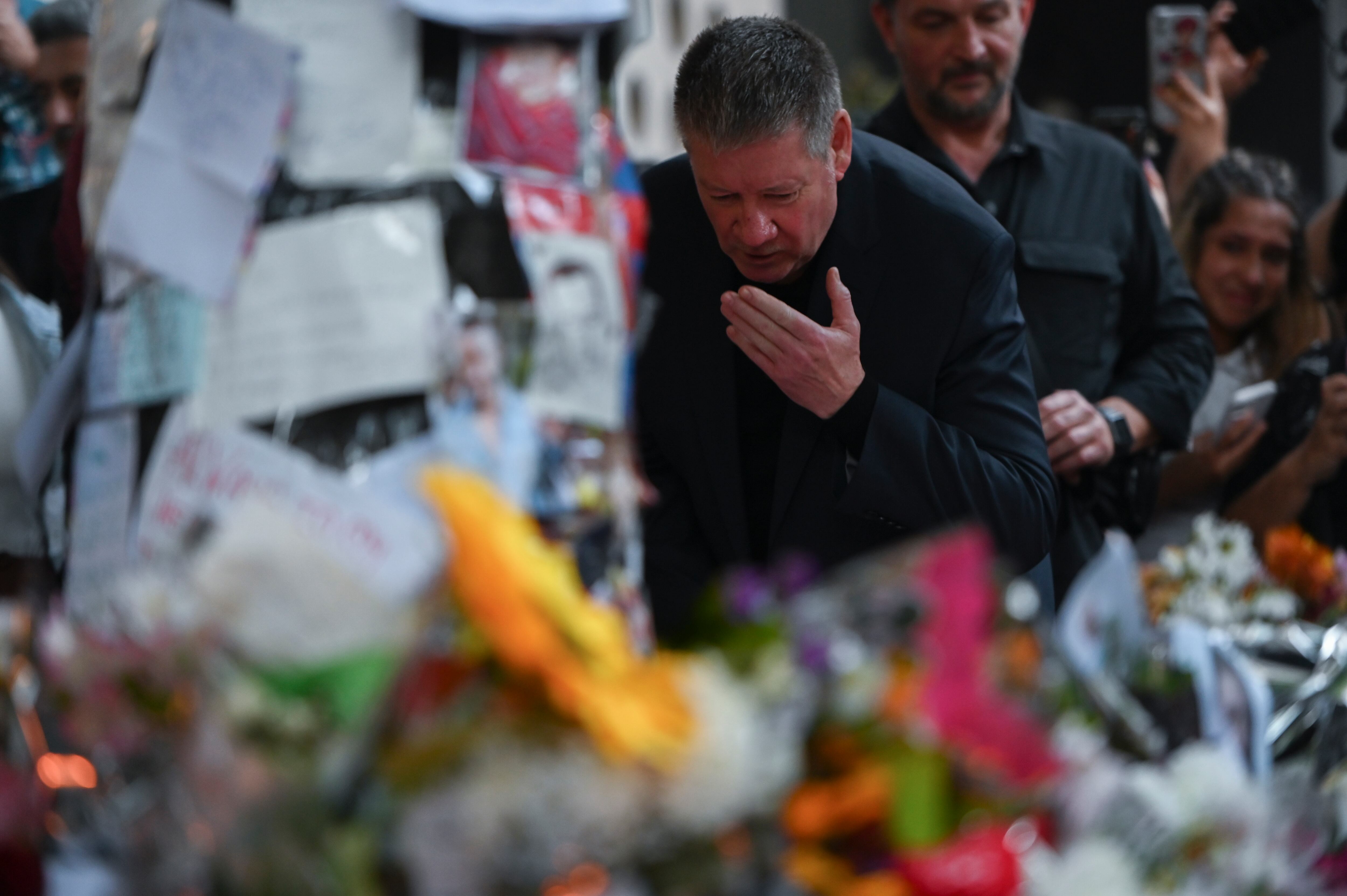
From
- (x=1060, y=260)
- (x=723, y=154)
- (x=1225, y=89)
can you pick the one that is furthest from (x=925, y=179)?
(x=1225, y=89)

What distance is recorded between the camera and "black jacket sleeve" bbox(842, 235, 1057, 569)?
1923 mm

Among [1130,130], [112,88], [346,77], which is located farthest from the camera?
[1130,130]

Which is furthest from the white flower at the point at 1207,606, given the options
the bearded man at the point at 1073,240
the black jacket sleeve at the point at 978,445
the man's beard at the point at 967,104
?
the man's beard at the point at 967,104

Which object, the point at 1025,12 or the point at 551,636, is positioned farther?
the point at 1025,12

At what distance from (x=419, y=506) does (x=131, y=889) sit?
11.1 inches

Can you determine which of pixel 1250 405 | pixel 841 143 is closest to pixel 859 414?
pixel 841 143

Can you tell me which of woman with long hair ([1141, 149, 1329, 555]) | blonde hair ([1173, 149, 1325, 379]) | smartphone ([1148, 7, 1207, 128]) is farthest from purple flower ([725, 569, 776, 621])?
smartphone ([1148, 7, 1207, 128])

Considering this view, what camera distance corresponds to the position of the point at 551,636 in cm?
79

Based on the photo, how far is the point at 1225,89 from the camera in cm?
403

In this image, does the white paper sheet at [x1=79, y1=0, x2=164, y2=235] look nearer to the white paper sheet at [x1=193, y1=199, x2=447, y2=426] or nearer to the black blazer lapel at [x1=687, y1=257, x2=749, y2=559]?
the white paper sheet at [x1=193, y1=199, x2=447, y2=426]

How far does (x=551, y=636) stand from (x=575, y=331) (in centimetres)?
32

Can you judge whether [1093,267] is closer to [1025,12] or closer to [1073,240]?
[1073,240]

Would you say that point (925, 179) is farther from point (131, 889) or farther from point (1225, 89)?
point (1225, 89)

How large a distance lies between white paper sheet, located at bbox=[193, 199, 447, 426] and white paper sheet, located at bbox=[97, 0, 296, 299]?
0.10 feet
